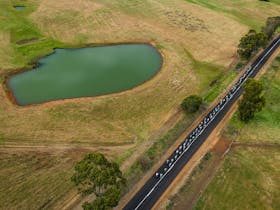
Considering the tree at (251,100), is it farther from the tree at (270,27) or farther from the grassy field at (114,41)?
the tree at (270,27)

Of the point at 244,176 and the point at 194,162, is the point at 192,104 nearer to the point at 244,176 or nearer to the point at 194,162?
the point at 194,162

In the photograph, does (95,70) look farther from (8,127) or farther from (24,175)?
(24,175)

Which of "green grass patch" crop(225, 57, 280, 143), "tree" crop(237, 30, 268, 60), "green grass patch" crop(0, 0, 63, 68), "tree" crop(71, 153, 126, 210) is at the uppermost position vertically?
"tree" crop(237, 30, 268, 60)

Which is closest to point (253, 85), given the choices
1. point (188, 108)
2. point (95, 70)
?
point (188, 108)

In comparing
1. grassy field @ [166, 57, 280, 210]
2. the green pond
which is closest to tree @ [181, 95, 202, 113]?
grassy field @ [166, 57, 280, 210]

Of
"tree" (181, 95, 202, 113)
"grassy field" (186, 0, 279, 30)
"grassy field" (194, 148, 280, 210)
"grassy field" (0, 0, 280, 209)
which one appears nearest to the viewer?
"grassy field" (194, 148, 280, 210)

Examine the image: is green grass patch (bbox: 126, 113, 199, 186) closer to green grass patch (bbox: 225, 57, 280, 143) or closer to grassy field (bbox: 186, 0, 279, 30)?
green grass patch (bbox: 225, 57, 280, 143)

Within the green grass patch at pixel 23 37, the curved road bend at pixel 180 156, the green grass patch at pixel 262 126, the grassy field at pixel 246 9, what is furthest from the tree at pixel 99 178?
the grassy field at pixel 246 9
